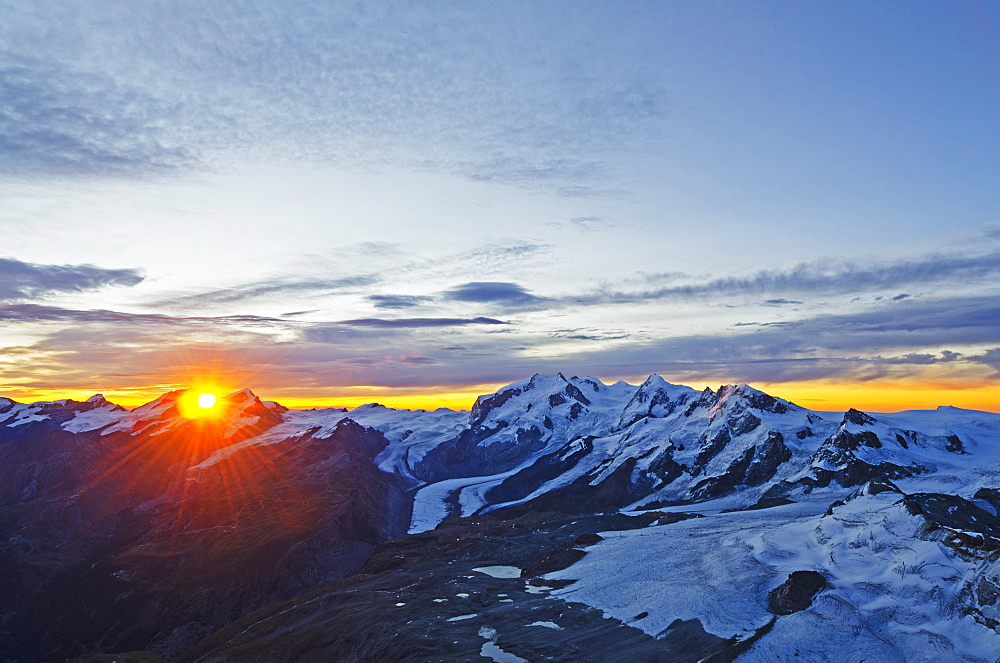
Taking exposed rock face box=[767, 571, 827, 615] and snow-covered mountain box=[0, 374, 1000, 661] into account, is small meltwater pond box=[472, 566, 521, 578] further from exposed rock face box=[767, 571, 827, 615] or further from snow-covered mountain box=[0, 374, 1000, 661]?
exposed rock face box=[767, 571, 827, 615]

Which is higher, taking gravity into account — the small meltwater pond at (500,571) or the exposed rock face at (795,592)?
the exposed rock face at (795,592)

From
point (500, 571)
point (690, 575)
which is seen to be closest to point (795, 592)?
point (690, 575)

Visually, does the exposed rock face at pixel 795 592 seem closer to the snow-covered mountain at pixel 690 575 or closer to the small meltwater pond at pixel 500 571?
the snow-covered mountain at pixel 690 575

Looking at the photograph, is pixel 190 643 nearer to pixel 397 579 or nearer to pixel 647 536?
pixel 397 579

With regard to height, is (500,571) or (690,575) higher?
(690,575)

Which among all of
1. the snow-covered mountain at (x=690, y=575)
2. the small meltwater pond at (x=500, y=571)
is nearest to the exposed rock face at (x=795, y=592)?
the snow-covered mountain at (x=690, y=575)

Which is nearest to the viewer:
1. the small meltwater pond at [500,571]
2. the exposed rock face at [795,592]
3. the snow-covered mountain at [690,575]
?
the snow-covered mountain at [690,575]

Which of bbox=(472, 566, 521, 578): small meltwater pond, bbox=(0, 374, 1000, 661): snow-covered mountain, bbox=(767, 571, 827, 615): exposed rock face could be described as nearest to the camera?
bbox=(0, 374, 1000, 661): snow-covered mountain

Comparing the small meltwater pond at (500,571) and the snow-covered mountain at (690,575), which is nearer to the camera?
the snow-covered mountain at (690,575)

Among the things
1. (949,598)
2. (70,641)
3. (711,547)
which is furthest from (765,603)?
(70,641)

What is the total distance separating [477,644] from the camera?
71125 millimetres

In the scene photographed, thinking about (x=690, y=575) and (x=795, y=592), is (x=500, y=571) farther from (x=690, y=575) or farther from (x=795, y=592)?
(x=795, y=592)

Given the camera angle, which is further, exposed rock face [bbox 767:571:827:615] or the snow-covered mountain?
exposed rock face [bbox 767:571:827:615]

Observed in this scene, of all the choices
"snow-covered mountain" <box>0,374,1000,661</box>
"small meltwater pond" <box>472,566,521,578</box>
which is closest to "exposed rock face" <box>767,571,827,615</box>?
"snow-covered mountain" <box>0,374,1000,661</box>
